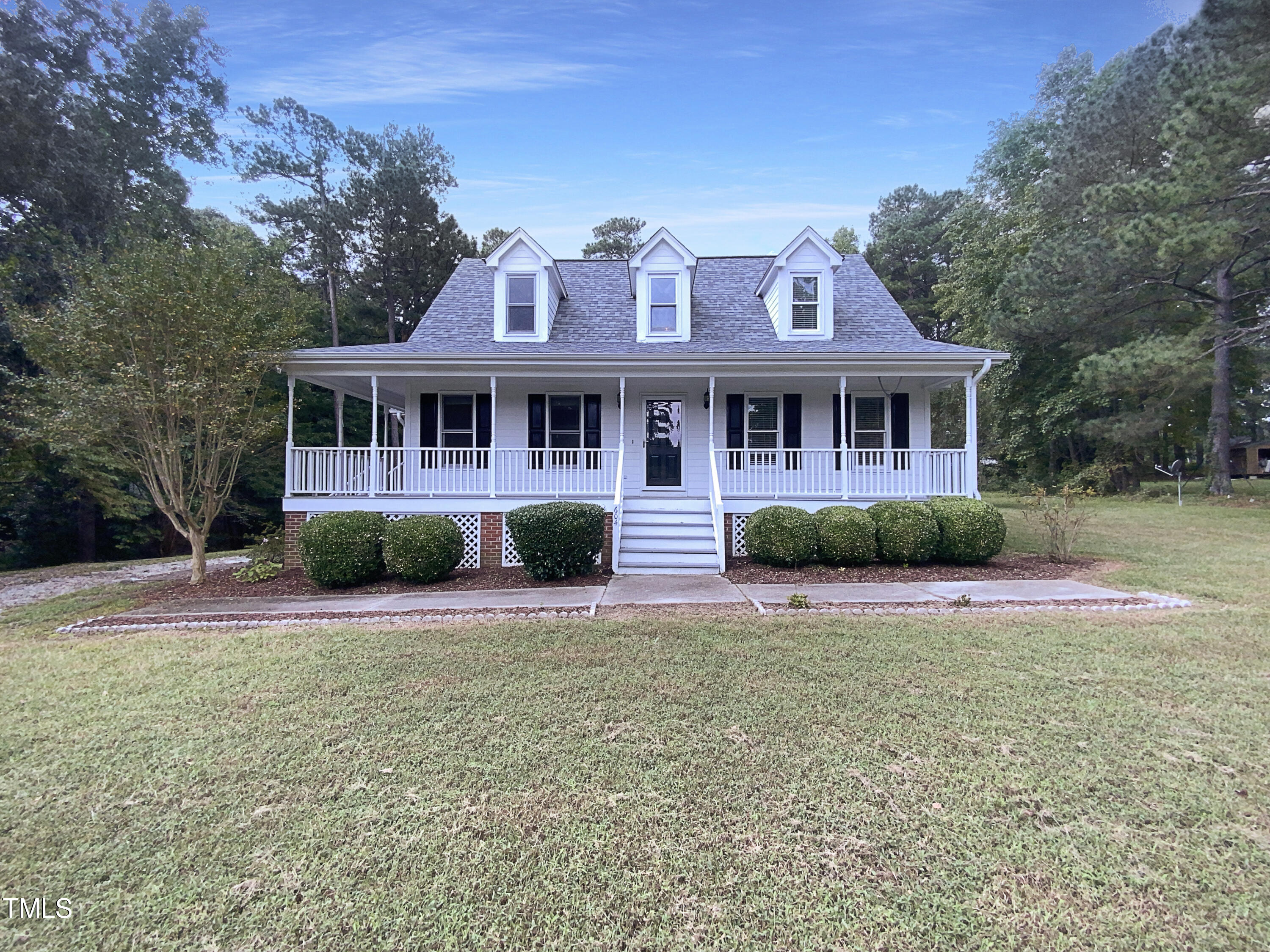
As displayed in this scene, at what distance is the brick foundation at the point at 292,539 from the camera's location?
10016 millimetres

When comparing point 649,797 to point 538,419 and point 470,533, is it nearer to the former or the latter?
point 470,533

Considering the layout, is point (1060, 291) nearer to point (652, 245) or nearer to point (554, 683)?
point (652, 245)

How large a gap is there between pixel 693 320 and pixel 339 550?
8.43 meters

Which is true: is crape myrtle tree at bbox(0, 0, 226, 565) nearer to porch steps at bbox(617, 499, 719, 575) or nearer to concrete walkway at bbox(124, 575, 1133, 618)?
concrete walkway at bbox(124, 575, 1133, 618)

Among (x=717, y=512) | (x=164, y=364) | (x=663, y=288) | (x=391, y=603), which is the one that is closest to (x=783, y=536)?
(x=717, y=512)

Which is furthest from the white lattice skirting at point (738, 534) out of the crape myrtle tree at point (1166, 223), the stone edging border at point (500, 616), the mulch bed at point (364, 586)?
the crape myrtle tree at point (1166, 223)

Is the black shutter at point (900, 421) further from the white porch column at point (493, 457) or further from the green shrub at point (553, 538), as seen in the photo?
the white porch column at point (493, 457)

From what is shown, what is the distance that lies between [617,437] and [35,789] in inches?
380

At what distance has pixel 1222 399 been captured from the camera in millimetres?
19469

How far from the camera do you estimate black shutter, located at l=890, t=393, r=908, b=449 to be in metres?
12.0

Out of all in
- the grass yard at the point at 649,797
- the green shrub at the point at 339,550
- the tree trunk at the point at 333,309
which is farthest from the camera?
the tree trunk at the point at 333,309

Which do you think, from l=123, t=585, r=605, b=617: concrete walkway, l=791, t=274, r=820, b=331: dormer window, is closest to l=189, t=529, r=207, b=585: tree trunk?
l=123, t=585, r=605, b=617: concrete walkway

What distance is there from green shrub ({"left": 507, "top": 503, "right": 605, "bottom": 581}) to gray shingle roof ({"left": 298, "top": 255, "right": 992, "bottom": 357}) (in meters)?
3.13

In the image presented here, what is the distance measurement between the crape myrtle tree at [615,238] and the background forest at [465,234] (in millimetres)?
6621
